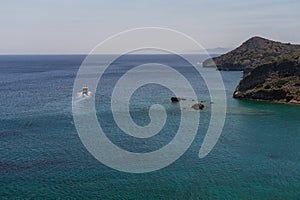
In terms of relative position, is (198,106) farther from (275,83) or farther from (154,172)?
(154,172)

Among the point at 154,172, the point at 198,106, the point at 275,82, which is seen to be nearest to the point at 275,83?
the point at 275,82

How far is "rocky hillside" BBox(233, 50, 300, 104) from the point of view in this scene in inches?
4220

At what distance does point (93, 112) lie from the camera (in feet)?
293

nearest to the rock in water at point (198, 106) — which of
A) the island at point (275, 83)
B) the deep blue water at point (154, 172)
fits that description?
the deep blue water at point (154, 172)

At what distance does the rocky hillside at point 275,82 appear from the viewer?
107m

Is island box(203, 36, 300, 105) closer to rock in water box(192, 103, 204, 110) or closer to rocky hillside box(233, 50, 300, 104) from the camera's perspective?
rocky hillside box(233, 50, 300, 104)

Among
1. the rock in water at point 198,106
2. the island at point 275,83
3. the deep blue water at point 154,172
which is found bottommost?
the deep blue water at point 154,172

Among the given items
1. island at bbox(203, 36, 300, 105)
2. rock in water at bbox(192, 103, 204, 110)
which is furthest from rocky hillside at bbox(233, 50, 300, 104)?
rock in water at bbox(192, 103, 204, 110)

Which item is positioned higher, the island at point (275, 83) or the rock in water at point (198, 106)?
the island at point (275, 83)

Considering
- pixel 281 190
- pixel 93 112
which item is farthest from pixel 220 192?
pixel 93 112

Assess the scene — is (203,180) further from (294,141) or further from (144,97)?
(144,97)

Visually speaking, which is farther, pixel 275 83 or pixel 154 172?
pixel 275 83

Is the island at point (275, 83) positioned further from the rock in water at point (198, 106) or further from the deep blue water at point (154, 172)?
the rock in water at point (198, 106)

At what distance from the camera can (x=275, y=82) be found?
372ft
